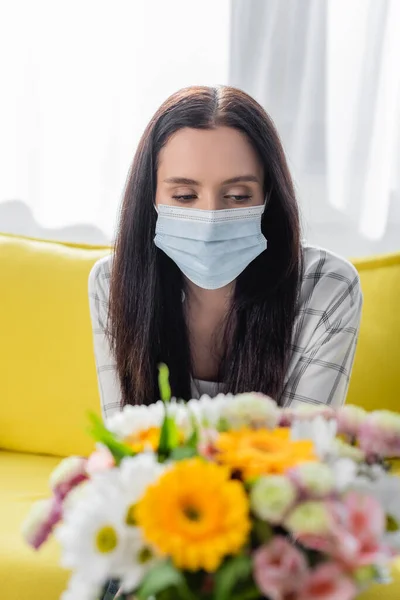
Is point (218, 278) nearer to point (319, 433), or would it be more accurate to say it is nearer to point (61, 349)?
point (61, 349)

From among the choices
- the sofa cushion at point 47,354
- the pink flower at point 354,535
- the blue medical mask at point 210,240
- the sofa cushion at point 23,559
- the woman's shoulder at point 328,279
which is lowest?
the sofa cushion at point 23,559

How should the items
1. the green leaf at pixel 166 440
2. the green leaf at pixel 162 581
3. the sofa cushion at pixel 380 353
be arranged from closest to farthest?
the green leaf at pixel 162 581 → the green leaf at pixel 166 440 → the sofa cushion at pixel 380 353

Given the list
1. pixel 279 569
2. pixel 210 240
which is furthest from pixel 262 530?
pixel 210 240

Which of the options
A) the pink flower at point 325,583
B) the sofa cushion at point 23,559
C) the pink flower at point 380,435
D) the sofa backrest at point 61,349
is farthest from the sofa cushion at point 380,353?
the pink flower at point 325,583

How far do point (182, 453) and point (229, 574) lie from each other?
0.37 feet

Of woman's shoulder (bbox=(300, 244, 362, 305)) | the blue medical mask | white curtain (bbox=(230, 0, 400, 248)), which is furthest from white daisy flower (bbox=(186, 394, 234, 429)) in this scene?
white curtain (bbox=(230, 0, 400, 248))

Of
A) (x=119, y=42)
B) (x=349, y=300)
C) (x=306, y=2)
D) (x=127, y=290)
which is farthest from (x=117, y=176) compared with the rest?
(x=349, y=300)

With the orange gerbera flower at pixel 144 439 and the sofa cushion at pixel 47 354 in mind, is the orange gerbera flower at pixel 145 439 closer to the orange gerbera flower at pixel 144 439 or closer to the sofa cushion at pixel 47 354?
the orange gerbera flower at pixel 144 439

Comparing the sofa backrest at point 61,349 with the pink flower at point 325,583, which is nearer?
the pink flower at point 325,583

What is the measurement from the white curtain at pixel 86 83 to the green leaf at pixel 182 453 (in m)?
1.57

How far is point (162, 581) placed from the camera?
0.61 metres

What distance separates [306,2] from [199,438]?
1.65 m

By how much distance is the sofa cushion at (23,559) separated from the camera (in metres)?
1.36

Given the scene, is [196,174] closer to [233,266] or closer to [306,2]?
[233,266]
